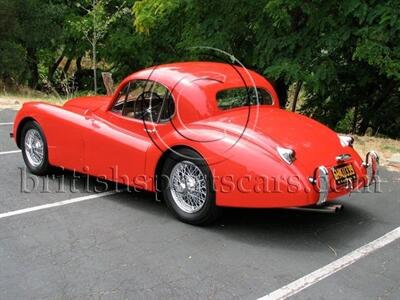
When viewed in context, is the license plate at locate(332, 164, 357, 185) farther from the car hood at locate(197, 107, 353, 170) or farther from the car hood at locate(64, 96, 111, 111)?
the car hood at locate(64, 96, 111, 111)

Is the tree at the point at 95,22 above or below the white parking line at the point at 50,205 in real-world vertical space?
above

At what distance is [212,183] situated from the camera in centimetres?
466

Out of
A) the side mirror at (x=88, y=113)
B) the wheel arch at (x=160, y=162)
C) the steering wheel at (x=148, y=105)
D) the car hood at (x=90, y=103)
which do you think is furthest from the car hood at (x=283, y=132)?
the car hood at (x=90, y=103)

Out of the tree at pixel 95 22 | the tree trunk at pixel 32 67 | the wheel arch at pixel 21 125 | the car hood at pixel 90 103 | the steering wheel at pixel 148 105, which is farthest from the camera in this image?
the tree trunk at pixel 32 67

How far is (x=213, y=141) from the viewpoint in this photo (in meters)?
4.75

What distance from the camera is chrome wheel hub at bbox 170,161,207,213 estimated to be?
4.83 m

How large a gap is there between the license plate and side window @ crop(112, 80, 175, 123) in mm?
1692

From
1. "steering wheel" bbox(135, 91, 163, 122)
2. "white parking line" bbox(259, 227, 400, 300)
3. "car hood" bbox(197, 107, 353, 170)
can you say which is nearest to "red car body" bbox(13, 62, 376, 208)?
"car hood" bbox(197, 107, 353, 170)

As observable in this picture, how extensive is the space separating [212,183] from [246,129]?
2.05 ft

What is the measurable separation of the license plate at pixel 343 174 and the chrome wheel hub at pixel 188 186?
3.84ft

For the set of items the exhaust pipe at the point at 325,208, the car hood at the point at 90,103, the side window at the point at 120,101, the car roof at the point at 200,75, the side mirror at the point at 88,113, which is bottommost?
the exhaust pipe at the point at 325,208

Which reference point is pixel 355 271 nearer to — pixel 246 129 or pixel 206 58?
pixel 246 129

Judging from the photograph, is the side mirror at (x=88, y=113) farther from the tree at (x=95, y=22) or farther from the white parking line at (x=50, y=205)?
the tree at (x=95, y=22)

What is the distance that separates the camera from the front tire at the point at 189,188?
4.76 meters
